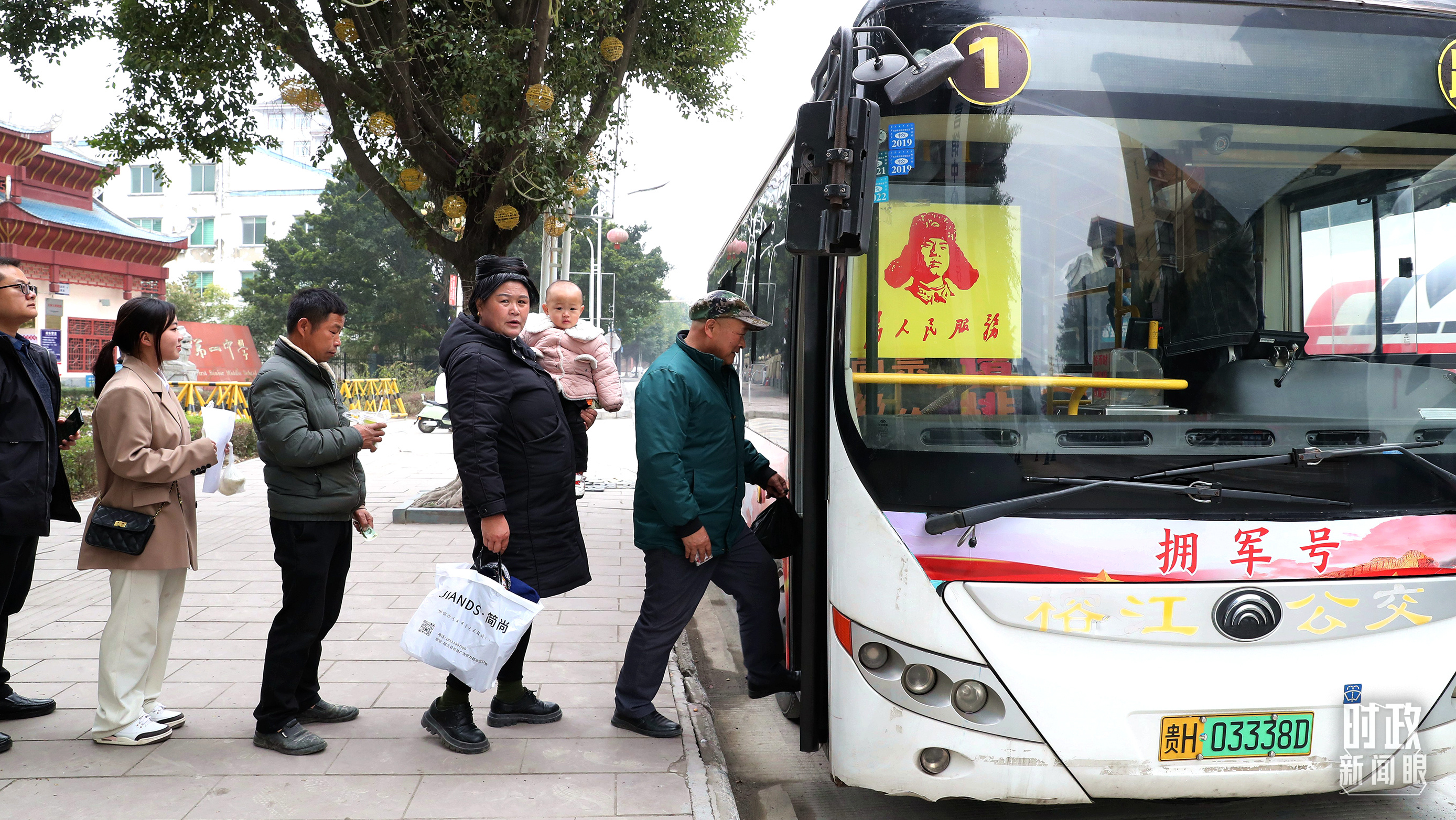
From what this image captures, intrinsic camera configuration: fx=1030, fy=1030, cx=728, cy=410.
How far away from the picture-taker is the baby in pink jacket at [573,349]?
23.3ft

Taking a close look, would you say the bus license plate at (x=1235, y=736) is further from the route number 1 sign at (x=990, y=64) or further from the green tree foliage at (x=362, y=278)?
the green tree foliage at (x=362, y=278)

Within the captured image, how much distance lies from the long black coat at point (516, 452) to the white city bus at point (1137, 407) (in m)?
1.08

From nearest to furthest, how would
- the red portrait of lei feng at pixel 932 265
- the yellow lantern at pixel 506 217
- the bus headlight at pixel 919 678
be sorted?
the bus headlight at pixel 919 678 < the red portrait of lei feng at pixel 932 265 < the yellow lantern at pixel 506 217

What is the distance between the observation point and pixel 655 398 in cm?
379

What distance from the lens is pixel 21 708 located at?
4.04 metres

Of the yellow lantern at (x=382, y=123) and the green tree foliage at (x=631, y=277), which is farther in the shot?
the green tree foliage at (x=631, y=277)

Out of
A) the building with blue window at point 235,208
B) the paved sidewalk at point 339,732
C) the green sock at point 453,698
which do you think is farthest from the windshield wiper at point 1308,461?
the building with blue window at point 235,208

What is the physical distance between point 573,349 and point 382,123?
2.54 metres

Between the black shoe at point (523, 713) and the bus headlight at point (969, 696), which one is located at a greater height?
the bus headlight at point (969, 696)

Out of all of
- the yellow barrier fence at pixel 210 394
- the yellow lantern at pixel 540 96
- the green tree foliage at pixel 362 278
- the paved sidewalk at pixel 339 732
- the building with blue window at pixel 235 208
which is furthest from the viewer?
the building with blue window at pixel 235 208

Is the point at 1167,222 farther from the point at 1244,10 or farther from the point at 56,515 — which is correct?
the point at 56,515

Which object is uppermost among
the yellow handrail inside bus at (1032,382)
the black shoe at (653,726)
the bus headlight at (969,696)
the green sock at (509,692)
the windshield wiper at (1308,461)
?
the yellow handrail inside bus at (1032,382)

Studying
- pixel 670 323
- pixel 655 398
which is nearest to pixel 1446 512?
pixel 655 398

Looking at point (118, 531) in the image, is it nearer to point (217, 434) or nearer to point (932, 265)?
point (217, 434)
